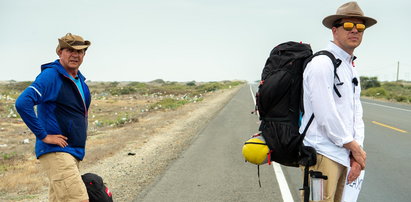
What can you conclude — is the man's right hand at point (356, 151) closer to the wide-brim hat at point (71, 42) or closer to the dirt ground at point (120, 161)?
the wide-brim hat at point (71, 42)

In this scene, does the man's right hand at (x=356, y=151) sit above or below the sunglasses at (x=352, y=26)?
below

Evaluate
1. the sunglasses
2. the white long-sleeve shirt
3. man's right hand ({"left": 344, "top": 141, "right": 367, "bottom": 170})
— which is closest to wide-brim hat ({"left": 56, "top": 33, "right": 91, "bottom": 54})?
the white long-sleeve shirt

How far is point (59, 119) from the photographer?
3285mm

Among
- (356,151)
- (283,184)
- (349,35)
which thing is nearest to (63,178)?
(356,151)

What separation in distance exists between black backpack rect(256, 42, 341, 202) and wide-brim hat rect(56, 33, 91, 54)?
1773mm

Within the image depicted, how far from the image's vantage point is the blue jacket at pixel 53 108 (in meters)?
3.10

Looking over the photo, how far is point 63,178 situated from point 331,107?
7.49 feet

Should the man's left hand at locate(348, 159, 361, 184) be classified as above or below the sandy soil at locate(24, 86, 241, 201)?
above

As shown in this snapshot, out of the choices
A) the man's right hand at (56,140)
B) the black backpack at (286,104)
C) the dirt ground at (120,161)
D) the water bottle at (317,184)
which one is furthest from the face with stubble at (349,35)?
the dirt ground at (120,161)

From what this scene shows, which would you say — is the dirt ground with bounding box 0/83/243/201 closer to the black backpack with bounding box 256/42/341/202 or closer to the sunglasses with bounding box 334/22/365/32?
the black backpack with bounding box 256/42/341/202

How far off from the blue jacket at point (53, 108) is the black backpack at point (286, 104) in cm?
172

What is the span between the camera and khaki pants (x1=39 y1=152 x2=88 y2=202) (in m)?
3.18

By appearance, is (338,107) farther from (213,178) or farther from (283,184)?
(213,178)

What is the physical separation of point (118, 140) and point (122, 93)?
123 feet
